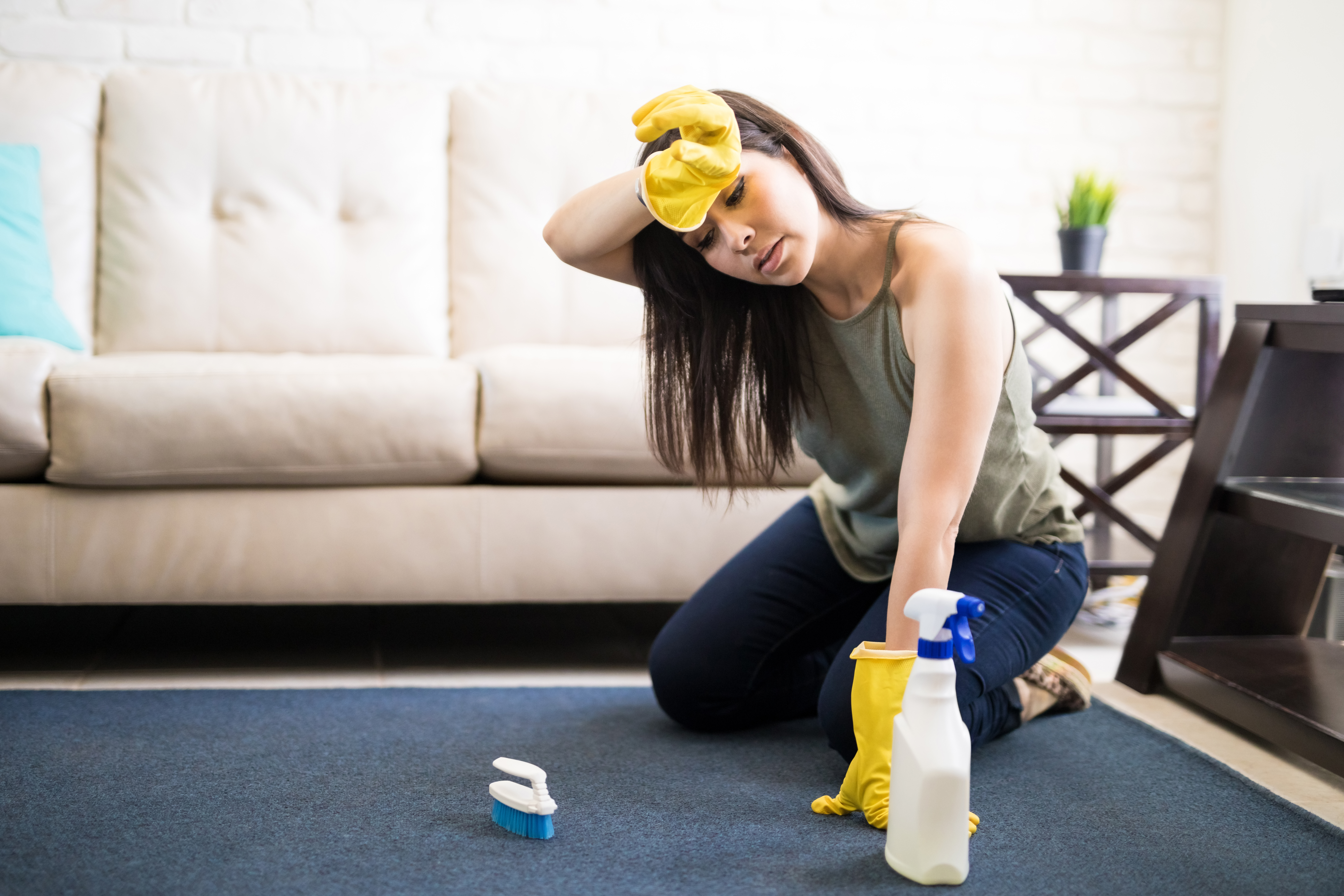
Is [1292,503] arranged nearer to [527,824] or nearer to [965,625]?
[965,625]

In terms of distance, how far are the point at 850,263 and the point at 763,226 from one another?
161mm

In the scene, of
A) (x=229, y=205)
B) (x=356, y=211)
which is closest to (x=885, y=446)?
(x=356, y=211)

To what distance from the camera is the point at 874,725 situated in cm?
98

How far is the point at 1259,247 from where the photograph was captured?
93.4 inches

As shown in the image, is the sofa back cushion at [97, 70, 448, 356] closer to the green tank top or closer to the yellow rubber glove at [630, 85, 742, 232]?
the green tank top

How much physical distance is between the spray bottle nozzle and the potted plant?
1.25 meters

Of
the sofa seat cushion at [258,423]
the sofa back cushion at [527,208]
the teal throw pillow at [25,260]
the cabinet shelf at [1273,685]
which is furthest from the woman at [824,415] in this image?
the teal throw pillow at [25,260]

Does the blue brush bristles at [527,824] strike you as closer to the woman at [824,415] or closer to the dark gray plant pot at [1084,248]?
the woman at [824,415]

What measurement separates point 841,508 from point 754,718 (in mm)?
281

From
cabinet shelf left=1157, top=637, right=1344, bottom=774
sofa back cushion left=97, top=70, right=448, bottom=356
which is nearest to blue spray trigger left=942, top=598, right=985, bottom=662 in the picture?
cabinet shelf left=1157, top=637, right=1344, bottom=774

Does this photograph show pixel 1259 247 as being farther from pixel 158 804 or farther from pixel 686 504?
pixel 158 804

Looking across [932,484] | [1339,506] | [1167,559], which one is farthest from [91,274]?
[1339,506]

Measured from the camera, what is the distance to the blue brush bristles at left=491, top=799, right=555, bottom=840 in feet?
3.32

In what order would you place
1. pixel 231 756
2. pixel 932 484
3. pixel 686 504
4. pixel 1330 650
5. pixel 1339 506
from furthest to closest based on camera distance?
pixel 686 504 → pixel 1330 650 → pixel 1339 506 → pixel 231 756 → pixel 932 484
